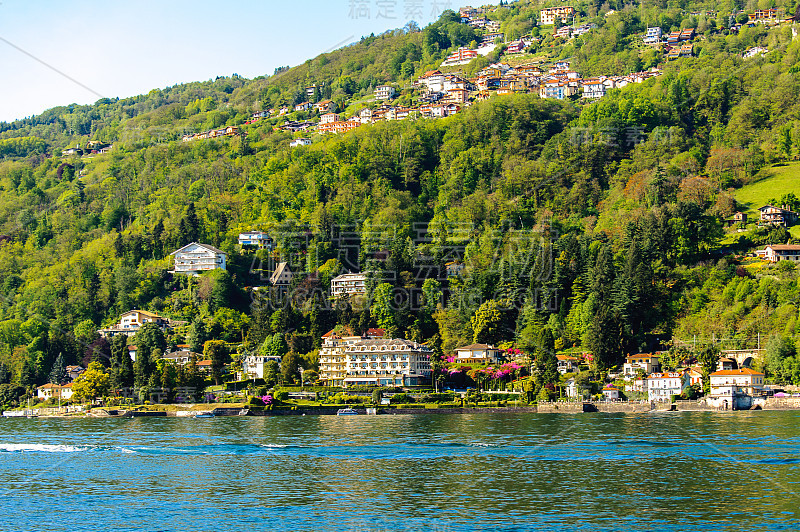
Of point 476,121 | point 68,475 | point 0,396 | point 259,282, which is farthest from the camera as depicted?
point 476,121

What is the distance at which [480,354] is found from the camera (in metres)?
81.8

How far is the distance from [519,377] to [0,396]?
4774 cm

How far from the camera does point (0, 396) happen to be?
86.4 m

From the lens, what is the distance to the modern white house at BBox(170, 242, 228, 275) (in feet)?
356

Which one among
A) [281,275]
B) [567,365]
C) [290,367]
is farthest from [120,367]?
[567,365]

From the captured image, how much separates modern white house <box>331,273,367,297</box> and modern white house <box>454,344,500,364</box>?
2069cm

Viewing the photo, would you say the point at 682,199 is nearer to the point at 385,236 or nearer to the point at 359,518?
the point at 385,236

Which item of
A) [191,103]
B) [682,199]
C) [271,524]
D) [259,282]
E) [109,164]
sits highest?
[191,103]

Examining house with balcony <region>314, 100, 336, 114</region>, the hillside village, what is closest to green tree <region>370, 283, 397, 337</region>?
the hillside village

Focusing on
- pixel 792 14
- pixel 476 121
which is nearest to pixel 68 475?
pixel 476 121

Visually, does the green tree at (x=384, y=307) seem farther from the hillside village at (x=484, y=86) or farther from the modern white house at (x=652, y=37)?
the modern white house at (x=652, y=37)

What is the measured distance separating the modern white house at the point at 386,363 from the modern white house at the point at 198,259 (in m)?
30.8

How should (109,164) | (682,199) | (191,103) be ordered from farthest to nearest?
(191,103) → (109,164) → (682,199)

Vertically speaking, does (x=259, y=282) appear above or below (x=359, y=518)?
above
